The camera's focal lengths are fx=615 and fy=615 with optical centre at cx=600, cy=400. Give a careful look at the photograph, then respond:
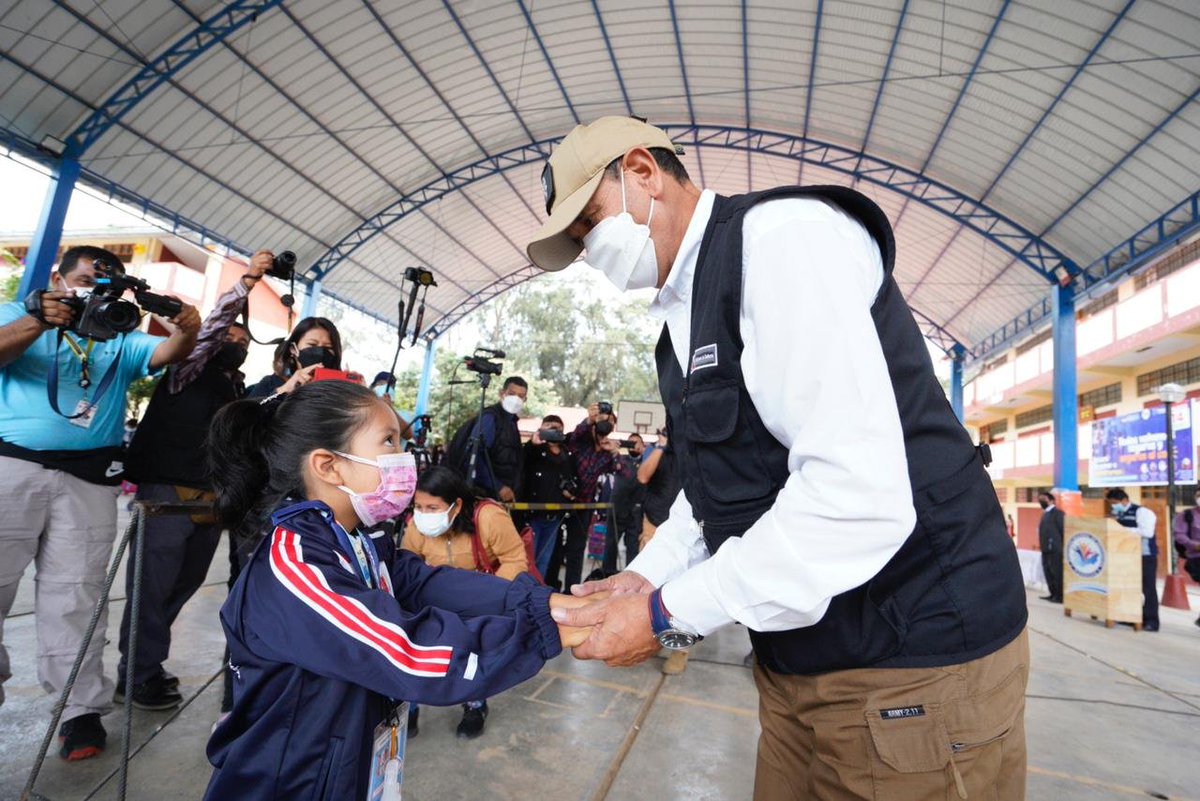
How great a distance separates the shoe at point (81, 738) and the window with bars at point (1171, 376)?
729 inches

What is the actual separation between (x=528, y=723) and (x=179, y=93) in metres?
13.0

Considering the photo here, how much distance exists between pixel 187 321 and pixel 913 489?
117 inches

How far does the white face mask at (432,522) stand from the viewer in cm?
310

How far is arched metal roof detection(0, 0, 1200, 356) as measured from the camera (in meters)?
9.52

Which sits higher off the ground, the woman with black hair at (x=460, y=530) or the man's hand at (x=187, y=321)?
the man's hand at (x=187, y=321)

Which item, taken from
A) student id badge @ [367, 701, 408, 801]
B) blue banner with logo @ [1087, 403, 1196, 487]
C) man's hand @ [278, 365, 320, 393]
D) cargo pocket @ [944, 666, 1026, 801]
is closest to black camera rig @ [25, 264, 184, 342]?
man's hand @ [278, 365, 320, 393]

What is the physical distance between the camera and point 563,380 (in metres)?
29.8

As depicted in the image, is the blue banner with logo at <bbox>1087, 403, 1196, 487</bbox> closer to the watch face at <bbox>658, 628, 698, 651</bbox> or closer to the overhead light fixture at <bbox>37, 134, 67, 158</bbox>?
the watch face at <bbox>658, 628, 698, 651</bbox>

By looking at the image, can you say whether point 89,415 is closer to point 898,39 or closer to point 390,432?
point 390,432

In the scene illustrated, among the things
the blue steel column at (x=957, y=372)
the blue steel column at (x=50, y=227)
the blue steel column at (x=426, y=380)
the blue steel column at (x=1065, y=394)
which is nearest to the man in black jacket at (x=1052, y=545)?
the blue steel column at (x=1065, y=394)

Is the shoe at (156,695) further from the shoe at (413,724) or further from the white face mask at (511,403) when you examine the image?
the white face mask at (511,403)

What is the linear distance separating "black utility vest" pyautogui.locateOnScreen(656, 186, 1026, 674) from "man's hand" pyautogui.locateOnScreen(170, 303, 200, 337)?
2.60 m

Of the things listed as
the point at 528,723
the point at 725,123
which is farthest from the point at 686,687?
the point at 725,123

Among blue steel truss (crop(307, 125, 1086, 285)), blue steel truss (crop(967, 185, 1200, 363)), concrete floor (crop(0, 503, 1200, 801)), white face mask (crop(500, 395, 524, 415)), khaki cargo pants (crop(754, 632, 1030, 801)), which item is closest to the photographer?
khaki cargo pants (crop(754, 632, 1030, 801))
